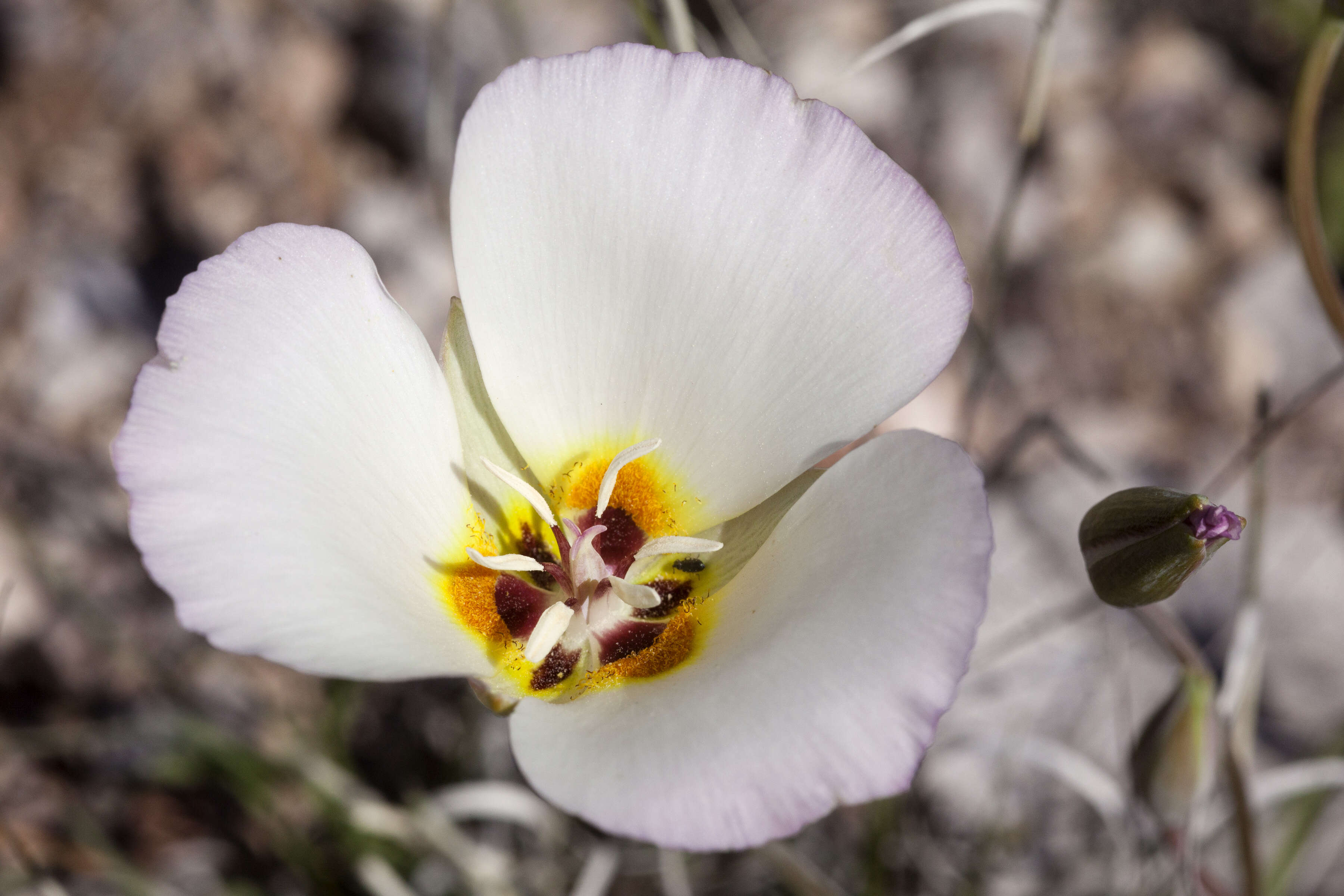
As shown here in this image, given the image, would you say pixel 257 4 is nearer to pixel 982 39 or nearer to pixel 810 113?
pixel 982 39

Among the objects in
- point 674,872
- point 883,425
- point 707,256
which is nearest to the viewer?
point 707,256

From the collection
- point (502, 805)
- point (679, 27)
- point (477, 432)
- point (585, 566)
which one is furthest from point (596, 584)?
point (679, 27)

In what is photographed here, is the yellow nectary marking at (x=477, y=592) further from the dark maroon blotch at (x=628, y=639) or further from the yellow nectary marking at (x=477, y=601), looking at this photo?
the dark maroon blotch at (x=628, y=639)

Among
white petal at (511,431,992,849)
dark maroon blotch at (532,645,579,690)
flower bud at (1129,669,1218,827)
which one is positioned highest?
white petal at (511,431,992,849)

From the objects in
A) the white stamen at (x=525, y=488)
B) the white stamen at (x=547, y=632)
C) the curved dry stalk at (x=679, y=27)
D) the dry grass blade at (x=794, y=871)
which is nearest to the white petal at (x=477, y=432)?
the white stamen at (x=525, y=488)

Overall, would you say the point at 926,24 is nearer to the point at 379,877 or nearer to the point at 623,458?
the point at 623,458

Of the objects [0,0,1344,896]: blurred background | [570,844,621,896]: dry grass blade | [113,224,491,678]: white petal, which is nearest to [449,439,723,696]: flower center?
[113,224,491,678]: white petal

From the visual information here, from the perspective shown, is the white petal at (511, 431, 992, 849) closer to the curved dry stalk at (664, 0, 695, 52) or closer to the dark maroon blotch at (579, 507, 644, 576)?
the dark maroon blotch at (579, 507, 644, 576)
